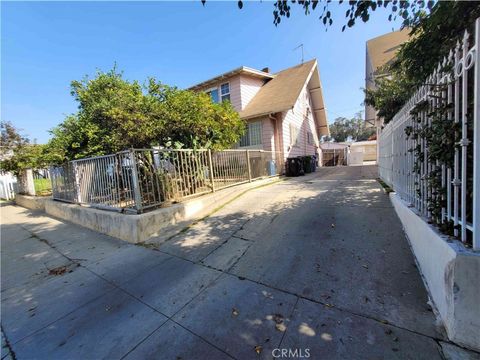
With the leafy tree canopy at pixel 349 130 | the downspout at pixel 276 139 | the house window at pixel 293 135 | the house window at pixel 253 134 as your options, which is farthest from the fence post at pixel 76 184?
the leafy tree canopy at pixel 349 130

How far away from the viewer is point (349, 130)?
182 ft

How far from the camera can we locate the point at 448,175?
7.17 ft

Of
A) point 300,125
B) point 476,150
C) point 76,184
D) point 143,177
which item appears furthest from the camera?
point 300,125

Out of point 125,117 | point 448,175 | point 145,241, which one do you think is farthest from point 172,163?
point 448,175

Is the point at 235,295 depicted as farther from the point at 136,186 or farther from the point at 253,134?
the point at 253,134

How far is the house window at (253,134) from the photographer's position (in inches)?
517

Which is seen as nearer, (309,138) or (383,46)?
(383,46)

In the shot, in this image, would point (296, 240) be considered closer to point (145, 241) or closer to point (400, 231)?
point (400, 231)

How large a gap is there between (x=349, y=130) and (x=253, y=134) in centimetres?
5086

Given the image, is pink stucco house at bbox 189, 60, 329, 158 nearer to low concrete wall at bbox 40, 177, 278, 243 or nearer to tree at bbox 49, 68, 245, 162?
tree at bbox 49, 68, 245, 162

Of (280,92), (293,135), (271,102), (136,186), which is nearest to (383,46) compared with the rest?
(280,92)

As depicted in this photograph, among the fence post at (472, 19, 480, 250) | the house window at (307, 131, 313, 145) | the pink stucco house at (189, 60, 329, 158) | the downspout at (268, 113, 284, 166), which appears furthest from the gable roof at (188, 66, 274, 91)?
the fence post at (472, 19, 480, 250)

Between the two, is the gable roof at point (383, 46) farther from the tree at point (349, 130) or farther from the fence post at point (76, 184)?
the tree at point (349, 130)

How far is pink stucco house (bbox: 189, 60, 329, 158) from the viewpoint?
41.8ft
